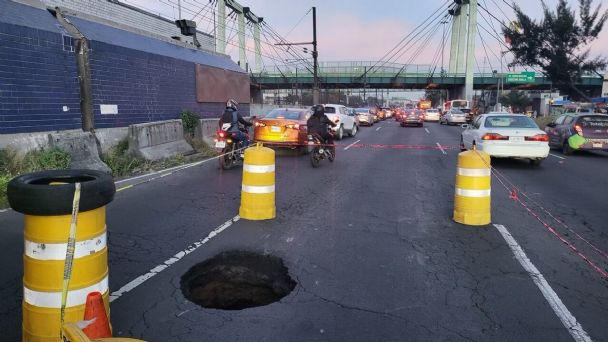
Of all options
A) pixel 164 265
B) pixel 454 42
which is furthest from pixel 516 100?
pixel 164 265

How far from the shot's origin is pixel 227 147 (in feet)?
38.1

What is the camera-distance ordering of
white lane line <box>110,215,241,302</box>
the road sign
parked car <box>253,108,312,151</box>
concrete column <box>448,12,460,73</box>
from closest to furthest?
1. white lane line <box>110,215,241,302</box>
2. parked car <box>253,108,312,151</box>
3. the road sign
4. concrete column <box>448,12,460,73</box>

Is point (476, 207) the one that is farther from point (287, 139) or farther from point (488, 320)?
point (287, 139)

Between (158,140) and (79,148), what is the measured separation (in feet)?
9.27

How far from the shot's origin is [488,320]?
3773mm

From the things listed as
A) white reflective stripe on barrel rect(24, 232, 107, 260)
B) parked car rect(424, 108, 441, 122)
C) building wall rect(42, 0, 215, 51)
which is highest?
→ building wall rect(42, 0, 215, 51)

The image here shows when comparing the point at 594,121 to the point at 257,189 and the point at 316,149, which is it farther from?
the point at 257,189

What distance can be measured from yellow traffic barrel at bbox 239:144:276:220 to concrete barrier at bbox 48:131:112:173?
5276mm

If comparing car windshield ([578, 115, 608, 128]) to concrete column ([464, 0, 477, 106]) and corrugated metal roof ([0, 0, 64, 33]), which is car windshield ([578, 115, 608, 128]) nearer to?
corrugated metal roof ([0, 0, 64, 33])

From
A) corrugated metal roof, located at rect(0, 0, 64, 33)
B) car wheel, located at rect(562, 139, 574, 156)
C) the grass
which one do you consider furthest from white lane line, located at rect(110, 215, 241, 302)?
car wheel, located at rect(562, 139, 574, 156)

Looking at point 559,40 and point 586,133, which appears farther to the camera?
point 559,40

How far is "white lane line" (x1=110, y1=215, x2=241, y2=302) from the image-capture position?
420 cm

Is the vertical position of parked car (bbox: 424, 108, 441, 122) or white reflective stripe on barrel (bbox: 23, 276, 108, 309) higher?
white reflective stripe on barrel (bbox: 23, 276, 108, 309)

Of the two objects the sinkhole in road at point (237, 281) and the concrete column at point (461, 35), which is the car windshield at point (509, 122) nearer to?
the sinkhole in road at point (237, 281)
